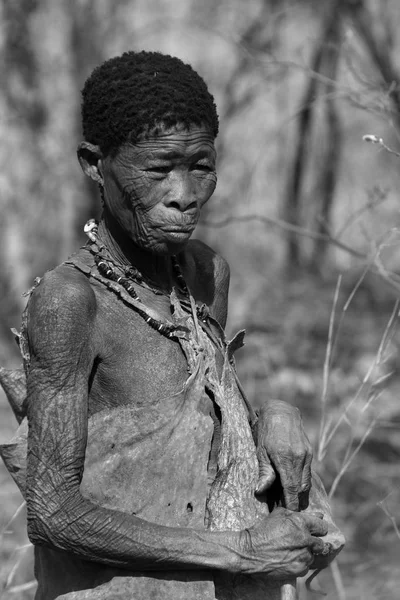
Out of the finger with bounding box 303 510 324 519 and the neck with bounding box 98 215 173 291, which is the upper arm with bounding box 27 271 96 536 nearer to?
the neck with bounding box 98 215 173 291

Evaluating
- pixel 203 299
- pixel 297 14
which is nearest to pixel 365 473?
pixel 203 299

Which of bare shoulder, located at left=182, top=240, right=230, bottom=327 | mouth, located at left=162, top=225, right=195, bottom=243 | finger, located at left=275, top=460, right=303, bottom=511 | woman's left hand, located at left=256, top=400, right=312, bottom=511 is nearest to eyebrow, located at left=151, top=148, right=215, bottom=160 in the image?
mouth, located at left=162, top=225, right=195, bottom=243

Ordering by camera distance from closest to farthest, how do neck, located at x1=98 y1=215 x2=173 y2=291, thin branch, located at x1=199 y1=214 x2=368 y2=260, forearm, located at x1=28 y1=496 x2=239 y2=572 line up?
forearm, located at x1=28 y1=496 x2=239 y2=572, neck, located at x1=98 y1=215 x2=173 y2=291, thin branch, located at x1=199 y1=214 x2=368 y2=260

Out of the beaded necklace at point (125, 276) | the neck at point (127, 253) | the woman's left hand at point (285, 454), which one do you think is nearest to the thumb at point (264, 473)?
the woman's left hand at point (285, 454)

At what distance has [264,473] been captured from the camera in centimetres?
265

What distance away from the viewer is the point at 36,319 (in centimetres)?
251

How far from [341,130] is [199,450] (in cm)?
1059

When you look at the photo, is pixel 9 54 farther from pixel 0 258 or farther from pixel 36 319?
pixel 36 319

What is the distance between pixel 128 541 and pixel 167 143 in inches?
38.9

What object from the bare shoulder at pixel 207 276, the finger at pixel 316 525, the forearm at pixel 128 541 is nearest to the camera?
the forearm at pixel 128 541

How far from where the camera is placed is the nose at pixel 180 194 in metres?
2.61

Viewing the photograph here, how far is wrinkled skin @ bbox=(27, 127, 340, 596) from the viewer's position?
2.47 meters

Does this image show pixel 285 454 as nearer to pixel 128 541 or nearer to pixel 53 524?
pixel 128 541

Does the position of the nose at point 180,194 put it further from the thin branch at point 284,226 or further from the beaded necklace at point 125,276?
the thin branch at point 284,226
